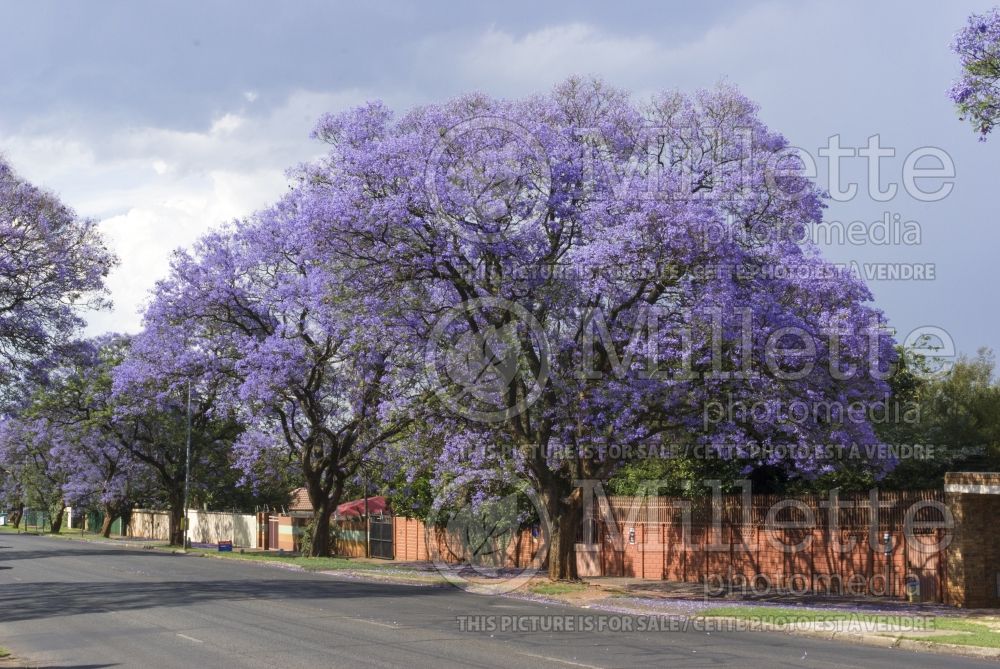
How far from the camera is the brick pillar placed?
21656 millimetres

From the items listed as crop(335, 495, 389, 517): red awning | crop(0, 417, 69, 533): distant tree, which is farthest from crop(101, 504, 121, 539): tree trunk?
crop(335, 495, 389, 517): red awning

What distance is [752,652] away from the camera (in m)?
14.9

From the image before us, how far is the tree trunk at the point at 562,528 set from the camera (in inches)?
1063

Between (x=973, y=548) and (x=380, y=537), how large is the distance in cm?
2802

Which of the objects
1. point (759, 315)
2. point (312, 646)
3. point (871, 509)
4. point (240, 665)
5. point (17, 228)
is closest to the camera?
point (240, 665)

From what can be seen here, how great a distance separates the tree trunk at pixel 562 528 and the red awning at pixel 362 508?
72.4 ft

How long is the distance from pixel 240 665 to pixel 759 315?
1379 centimetres

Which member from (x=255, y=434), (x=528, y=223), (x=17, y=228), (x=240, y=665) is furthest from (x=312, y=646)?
(x=255, y=434)

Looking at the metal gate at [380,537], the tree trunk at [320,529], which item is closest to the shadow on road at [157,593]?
the tree trunk at [320,529]

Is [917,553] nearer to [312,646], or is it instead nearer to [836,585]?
[836,585]

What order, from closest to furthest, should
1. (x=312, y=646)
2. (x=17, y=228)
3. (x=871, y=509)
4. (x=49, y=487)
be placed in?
1. (x=312, y=646)
2. (x=871, y=509)
3. (x=17, y=228)
4. (x=49, y=487)

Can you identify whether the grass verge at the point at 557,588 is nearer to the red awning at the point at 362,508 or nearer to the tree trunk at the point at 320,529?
the tree trunk at the point at 320,529

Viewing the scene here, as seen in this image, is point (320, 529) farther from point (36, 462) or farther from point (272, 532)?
point (36, 462)

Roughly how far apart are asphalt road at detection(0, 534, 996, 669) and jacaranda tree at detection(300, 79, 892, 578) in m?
A: 4.77
